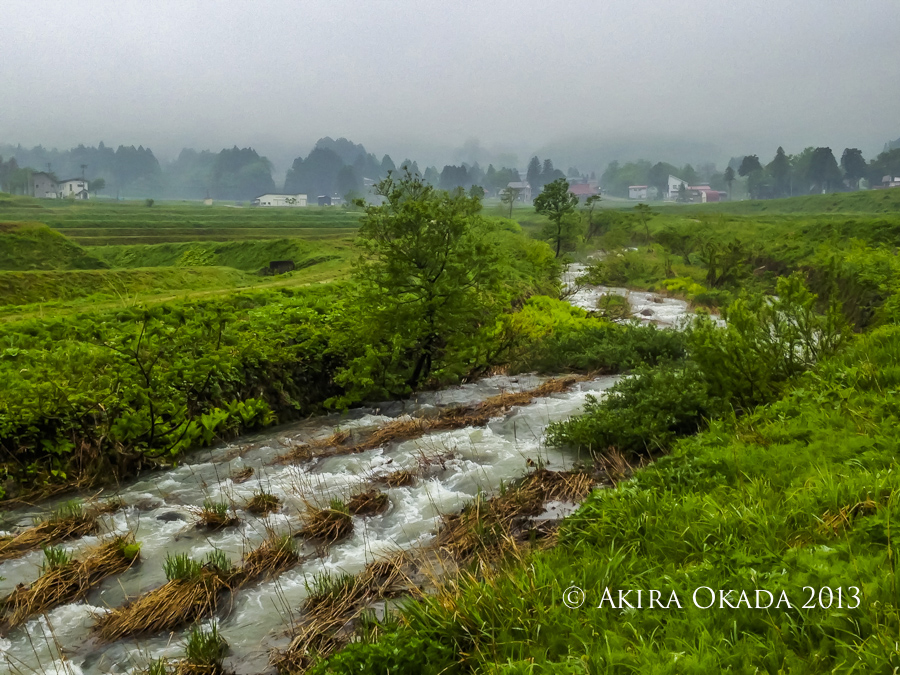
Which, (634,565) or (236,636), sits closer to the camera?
(634,565)

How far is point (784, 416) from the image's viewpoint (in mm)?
7141

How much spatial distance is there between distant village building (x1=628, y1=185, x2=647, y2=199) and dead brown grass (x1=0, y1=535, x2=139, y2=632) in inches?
7494

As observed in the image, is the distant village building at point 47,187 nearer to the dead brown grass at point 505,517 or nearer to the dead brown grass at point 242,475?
the dead brown grass at point 242,475

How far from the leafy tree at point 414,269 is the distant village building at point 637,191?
182m

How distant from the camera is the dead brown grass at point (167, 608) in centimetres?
527

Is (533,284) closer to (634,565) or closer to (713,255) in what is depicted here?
(713,255)

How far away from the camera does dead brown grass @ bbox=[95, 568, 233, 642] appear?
5.27 meters

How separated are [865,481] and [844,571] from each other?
1.47 meters

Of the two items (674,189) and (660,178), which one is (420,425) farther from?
(660,178)

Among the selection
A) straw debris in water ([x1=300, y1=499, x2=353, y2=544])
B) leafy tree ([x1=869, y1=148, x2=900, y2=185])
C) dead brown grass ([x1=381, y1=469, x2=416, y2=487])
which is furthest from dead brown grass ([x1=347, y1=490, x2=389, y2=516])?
leafy tree ([x1=869, y1=148, x2=900, y2=185])

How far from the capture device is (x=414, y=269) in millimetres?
12992

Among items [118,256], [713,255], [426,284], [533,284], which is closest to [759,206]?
[713,255]

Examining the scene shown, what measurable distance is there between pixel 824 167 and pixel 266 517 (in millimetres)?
130055

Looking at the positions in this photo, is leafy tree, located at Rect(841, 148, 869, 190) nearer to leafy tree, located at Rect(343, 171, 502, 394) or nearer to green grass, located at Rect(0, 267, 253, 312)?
green grass, located at Rect(0, 267, 253, 312)
